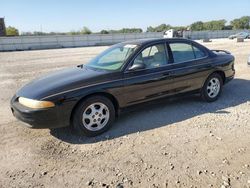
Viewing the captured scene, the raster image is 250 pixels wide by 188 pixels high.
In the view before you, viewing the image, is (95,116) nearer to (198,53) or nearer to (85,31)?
(198,53)

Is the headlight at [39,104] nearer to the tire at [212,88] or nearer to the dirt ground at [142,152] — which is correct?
the dirt ground at [142,152]

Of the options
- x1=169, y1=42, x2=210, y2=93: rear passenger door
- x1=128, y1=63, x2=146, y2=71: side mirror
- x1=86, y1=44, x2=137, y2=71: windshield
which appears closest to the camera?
x1=128, y1=63, x2=146, y2=71: side mirror

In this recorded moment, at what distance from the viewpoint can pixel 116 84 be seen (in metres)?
4.36

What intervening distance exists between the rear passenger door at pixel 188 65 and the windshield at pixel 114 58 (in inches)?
37.2

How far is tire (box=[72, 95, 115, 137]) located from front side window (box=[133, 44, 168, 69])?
1.07 metres

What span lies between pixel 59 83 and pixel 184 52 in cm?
273

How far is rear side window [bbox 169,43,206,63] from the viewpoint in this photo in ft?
16.9

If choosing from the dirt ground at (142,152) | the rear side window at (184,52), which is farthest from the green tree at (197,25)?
the dirt ground at (142,152)

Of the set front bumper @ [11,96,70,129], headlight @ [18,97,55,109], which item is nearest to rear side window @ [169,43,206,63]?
front bumper @ [11,96,70,129]

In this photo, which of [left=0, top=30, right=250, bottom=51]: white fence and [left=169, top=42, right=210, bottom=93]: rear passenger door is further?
[left=0, top=30, right=250, bottom=51]: white fence

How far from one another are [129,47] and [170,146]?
2.12m

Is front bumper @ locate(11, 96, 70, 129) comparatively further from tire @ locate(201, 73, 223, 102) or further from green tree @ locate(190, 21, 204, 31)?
green tree @ locate(190, 21, 204, 31)

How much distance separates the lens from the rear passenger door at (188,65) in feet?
16.8

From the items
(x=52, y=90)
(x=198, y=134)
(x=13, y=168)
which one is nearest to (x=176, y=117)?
(x=198, y=134)
